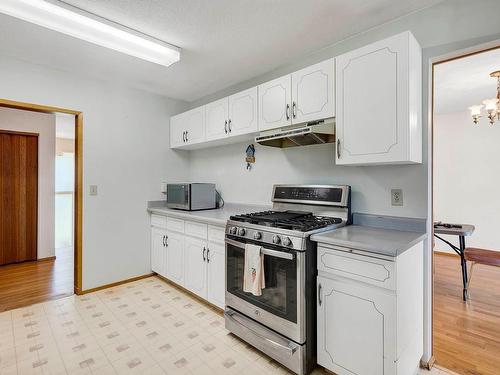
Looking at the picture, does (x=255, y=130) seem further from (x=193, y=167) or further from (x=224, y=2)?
(x=193, y=167)

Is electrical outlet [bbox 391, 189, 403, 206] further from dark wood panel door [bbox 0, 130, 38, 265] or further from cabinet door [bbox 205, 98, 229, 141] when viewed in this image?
dark wood panel door [bbox 0, 130, 38, 265]

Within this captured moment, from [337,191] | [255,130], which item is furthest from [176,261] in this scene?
[337,191]

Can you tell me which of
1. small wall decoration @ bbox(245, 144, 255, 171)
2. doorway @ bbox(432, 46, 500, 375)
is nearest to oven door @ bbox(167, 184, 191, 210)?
small wall decoration @ bbox(245, 144, 255, 171)

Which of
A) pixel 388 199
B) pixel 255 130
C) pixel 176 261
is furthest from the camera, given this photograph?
pixel 176 261

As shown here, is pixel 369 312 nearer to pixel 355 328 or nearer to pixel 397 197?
pixel 355 328

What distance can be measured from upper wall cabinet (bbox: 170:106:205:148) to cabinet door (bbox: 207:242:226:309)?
52.6 inches

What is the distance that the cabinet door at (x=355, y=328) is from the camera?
1.42 meters

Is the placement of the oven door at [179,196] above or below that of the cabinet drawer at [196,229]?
above

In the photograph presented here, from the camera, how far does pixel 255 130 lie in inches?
99.6

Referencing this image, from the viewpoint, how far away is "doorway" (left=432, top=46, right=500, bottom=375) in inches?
80.8

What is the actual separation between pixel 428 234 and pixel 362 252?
0.68 m

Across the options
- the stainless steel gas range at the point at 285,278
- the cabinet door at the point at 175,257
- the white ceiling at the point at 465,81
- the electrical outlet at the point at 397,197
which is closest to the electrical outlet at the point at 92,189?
the cabinet door at the point at 175,257

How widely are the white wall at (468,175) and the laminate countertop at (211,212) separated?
3.71 m

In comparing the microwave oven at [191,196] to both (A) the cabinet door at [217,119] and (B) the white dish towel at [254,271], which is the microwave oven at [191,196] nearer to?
(A) the cabinet door at [217,119]
